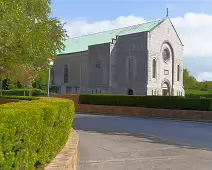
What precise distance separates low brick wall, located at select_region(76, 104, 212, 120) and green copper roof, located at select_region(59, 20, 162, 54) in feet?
63.6

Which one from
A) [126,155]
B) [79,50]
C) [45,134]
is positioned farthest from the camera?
[79,50]

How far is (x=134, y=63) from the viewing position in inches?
1619

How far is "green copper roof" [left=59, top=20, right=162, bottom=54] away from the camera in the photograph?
44.2 meters

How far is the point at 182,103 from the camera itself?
901 inches

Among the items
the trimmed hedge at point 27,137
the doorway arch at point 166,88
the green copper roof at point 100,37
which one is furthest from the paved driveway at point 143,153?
the green copper roof at point 100,37

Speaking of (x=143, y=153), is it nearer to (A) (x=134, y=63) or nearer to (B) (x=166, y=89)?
(A) (x=134, y=63)

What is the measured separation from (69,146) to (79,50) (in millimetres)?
45077

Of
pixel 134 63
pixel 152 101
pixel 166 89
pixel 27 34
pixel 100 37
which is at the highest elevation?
pixel 100 37

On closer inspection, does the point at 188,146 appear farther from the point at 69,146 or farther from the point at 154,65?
the point at 154,65

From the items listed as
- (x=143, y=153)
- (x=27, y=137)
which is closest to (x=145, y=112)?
(x=143, y=153)

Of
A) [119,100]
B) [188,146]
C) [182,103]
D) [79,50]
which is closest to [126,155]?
[188,146]

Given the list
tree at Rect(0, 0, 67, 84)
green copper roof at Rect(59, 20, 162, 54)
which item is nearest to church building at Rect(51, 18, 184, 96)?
green copper roof at Rect(59, 20, 162, 54)

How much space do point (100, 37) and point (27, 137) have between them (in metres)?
48.3

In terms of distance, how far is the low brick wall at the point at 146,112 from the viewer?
2125 cm
